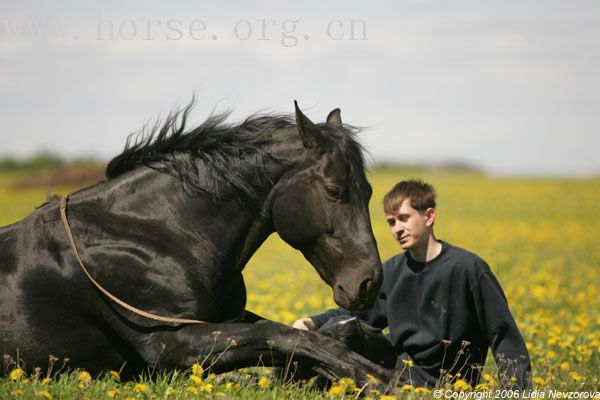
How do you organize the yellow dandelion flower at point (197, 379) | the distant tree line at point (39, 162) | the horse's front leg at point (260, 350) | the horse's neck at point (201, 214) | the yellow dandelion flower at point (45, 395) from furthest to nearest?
the distant tree line at point (39, 162) < the horse's neck at point (201, 214) < the horse's front leg at point (260, 350) < the yellow dandelion flower at point (197, 379) < the yellow dandelion flower at point (45, 395)

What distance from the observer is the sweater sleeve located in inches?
201

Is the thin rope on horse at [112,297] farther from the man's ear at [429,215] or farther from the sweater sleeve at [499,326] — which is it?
the sweater sleeve at [499,326]

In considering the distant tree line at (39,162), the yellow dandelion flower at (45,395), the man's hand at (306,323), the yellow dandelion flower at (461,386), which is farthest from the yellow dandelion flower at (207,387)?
the distant tree line at (39,162)

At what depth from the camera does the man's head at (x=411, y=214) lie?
543cm

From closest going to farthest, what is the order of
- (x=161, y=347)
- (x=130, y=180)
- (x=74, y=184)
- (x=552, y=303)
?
(x=161, y=347)
(x=130, y=180)
(x=552, y=303)
(x=74, y=184)

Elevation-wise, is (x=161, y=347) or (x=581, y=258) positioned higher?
(x=161, y=347)

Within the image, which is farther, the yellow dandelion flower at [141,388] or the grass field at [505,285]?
the grass field at [505,285]

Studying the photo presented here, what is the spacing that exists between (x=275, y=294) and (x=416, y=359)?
5635 millimetres

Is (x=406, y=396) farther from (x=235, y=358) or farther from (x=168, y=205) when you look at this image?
(x=168, y=205)

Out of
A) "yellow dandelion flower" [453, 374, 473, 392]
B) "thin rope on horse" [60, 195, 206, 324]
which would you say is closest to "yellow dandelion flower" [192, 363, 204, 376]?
"thin rope on horse" [60, 195, 206, 324]

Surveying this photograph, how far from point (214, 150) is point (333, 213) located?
37.9 inches

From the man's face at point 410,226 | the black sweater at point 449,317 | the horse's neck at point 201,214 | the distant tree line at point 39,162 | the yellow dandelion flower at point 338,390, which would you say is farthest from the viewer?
the distant tree line at point 39,162

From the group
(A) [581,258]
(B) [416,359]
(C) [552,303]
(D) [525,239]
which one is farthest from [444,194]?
(B) [416,359]

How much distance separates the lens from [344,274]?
490 centimetres
